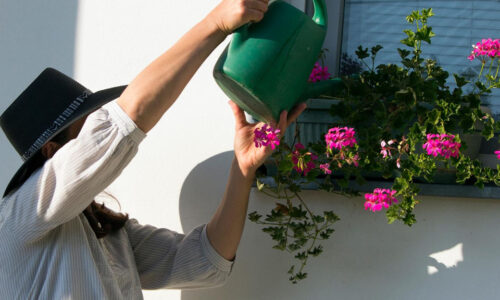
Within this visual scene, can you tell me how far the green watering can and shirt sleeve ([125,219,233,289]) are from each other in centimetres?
48

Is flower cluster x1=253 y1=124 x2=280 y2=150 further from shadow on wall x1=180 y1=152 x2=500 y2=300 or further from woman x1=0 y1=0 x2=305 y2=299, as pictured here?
shadow on wall x1=180 y1=152 x2=500 y2=300

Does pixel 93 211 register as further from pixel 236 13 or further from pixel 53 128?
pixel 236 13

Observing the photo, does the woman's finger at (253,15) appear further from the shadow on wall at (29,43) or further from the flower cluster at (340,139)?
the shadow on wall at (29,43)

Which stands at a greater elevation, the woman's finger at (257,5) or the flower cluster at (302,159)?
the woman's finger at (257,5)

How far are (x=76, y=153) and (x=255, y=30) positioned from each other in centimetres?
44

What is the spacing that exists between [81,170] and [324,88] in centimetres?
57

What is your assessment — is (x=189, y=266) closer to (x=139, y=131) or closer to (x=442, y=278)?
(x=139, y=131)

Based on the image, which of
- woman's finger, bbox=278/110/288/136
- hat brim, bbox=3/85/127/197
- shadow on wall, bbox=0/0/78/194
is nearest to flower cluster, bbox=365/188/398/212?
woman's finger, bbox=278/110/288/136

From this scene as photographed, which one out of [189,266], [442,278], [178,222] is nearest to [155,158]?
[178,222]

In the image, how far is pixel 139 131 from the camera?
49.5 inches

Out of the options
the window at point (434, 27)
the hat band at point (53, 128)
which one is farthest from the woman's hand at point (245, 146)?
the window at point (434, 27)

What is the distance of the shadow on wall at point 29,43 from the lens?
6.02 ft

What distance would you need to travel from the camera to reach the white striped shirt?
125 cm

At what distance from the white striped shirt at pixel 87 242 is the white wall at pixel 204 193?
0.43 ft
